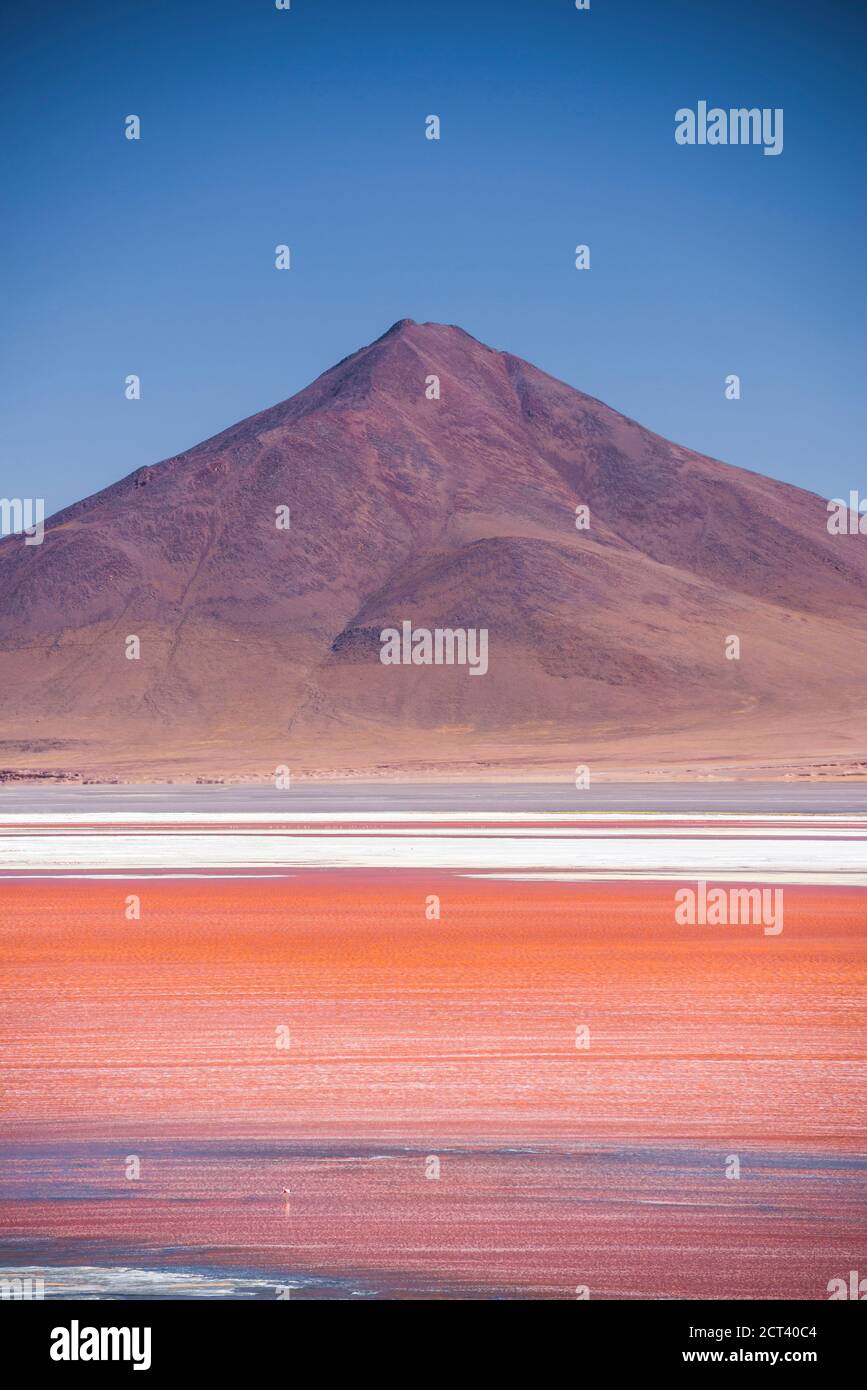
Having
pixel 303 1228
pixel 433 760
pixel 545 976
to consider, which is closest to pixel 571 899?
pixel 545 976

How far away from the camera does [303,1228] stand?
6824 mm

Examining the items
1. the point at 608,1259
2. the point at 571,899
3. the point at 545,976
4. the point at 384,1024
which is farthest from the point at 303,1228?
the point at 571,899

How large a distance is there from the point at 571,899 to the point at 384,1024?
8773mm

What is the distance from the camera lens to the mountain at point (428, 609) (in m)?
120

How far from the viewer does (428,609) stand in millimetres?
146500

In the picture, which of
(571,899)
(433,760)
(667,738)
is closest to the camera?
(571,899)

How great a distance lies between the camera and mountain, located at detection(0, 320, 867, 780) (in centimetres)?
11981

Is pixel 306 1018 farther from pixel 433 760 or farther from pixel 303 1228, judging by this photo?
pixel 433 760

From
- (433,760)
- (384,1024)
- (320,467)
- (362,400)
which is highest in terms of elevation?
(362,400)

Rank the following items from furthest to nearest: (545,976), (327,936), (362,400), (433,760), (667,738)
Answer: (362,400) < (667,738) < (433,760) < (327,936) < (545,976)

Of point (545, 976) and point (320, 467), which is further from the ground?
point (320, 467)
